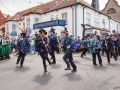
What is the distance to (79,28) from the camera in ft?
55.4

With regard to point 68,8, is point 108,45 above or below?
below

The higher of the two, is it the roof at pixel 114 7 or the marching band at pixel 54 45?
the roof at pixel 114 7

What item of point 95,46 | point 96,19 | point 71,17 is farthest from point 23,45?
point 96,19

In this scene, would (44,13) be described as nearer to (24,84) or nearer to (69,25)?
(69,25)

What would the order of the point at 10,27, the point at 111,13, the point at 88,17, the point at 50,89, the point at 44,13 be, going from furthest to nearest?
1. the point at 111,13
2. the point at 10,27
3. the point at 44,13
4. the point at 88,17
5. the point at 50,89

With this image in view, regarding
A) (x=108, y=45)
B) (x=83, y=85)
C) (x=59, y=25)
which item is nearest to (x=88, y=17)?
(x=59, y=25)

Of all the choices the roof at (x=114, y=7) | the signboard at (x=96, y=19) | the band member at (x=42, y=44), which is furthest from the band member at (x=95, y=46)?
the roof at (x=114, y=7)

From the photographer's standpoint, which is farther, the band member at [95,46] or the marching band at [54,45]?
the band member at [95,46]

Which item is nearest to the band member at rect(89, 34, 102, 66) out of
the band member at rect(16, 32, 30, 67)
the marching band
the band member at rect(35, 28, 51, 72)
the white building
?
the marching band

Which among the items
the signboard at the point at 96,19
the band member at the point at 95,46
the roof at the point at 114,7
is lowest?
the band member at the point at 95,46

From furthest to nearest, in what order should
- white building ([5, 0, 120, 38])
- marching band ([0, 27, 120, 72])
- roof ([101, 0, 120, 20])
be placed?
roof ([101, 0, 120, 20]) < white building ([5, 0, 120, 38]) < marching band ([0, 27, 120, 72])

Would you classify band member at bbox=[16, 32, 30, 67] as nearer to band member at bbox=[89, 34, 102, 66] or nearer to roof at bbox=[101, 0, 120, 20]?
band member at bbox=[89, 34, 102, 66]

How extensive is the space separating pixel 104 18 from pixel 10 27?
20491 mm

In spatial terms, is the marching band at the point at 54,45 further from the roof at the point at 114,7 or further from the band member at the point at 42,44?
the roof at the point at 114,7
